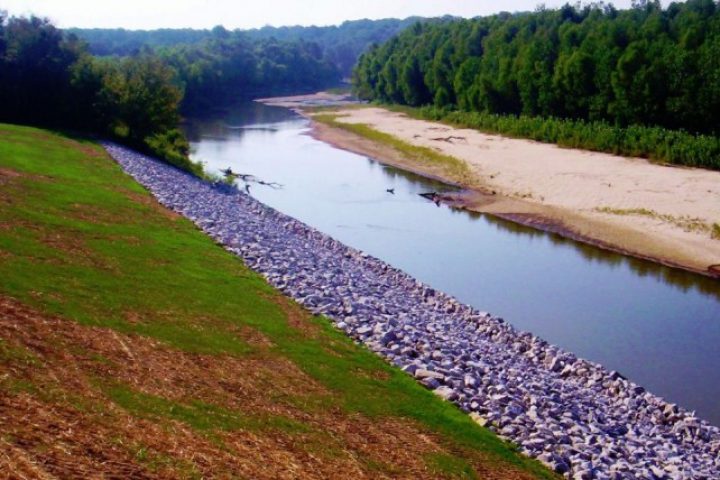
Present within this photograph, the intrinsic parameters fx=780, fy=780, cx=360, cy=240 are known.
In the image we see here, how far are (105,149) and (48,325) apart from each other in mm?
32122

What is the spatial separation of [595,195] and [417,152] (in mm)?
25298

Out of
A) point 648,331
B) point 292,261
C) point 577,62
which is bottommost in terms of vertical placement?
point 648,331

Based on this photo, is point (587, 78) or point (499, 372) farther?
point (587, 78)

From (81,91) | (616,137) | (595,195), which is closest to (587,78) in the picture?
(616,137)

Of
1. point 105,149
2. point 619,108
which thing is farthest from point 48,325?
point 619,108

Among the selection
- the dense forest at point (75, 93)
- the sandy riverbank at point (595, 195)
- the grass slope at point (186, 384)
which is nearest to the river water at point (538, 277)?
the sandy riverbank at point (595, 195)

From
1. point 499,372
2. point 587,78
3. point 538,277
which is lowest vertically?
point 538,277

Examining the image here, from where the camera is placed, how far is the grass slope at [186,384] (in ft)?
31.7

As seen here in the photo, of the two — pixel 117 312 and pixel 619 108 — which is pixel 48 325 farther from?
pixel 619 108

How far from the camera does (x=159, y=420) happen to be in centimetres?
1055

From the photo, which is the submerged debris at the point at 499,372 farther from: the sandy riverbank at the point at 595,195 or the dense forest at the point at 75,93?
the dense forest at the point at 75,93

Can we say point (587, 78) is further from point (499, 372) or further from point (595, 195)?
point (499, 372)

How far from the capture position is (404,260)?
112ft

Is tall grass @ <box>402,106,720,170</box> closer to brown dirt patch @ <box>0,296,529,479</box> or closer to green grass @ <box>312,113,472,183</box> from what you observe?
green grass @ <box>312,113,472,183</box>
